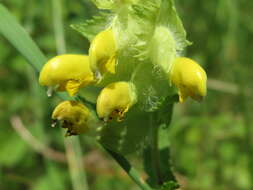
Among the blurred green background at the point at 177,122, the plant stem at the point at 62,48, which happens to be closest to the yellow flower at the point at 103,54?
the plant stem at the point at 62,48

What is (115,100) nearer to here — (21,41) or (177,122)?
(21,41)

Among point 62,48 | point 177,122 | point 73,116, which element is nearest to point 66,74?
point 73,116

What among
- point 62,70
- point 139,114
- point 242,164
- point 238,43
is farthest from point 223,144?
point 62,70

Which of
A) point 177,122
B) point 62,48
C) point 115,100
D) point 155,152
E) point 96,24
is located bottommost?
point 177,122

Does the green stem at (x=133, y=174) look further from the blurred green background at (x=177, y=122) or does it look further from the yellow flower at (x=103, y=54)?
the blurred green background at (x=177, y=122)

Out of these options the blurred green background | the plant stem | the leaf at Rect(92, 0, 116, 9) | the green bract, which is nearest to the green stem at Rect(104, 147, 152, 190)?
the green bract

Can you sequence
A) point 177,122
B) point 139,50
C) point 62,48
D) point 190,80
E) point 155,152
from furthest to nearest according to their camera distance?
point 177,122 → point 62,48 → point 155,152 → point 139,50 → point 190,80
